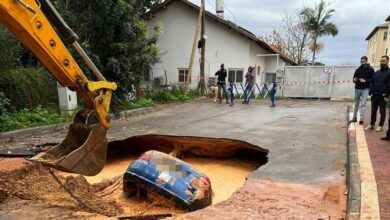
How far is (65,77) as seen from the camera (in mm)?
4434

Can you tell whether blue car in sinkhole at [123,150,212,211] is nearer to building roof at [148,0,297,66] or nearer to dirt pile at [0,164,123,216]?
dirt pile at [0,164,123,216]

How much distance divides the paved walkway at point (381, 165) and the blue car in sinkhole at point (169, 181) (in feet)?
7.27

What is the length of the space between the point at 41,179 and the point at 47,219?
6.15 ft

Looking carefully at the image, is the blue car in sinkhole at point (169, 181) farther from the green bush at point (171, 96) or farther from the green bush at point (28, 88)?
the green bush at point (171, 96)

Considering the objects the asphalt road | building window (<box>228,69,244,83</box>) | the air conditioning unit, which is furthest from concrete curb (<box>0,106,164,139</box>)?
building window (<box>228,69,244,83</box>)

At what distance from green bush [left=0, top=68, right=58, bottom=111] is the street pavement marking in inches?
385

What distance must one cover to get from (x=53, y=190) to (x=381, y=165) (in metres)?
5.29

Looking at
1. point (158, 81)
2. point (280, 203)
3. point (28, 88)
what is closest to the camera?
point (280, 203)

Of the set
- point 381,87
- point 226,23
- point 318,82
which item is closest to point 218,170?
point 381,87

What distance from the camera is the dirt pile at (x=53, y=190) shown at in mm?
4717

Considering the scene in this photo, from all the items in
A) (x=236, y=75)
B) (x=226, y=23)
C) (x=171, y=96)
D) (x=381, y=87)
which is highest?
(x=226, y=23)

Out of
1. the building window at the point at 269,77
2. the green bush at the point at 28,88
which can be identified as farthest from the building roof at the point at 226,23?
the green bush at the point at 28,88

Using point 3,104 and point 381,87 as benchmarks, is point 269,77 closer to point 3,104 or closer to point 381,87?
point 381,87

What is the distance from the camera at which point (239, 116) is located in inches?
484
